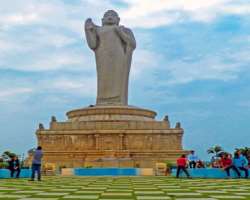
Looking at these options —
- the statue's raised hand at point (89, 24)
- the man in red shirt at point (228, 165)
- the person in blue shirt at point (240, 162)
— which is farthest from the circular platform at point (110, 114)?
the person in blue shirt at point (240, 162)

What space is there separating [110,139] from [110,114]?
3.04 meters

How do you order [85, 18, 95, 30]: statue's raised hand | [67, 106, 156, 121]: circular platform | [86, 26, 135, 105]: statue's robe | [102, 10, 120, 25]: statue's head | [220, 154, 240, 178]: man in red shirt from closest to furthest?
1. [220, 154, 240, 178]: man in red shirt
2. [67, 106, 156, 121]: circular platform
3. [86, 26, 135, 105]: statue's robe
4. [85, 18, 95, 30]: statue's raised hand
5. [102, 10, 120, 25]: statue's head

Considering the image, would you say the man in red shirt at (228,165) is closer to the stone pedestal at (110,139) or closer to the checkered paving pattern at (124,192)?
the checkered paving pattern at (124,192)

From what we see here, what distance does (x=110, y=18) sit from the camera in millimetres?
48656

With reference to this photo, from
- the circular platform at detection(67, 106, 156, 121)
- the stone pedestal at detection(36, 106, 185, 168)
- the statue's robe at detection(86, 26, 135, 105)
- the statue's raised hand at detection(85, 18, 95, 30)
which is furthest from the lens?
the statue's raised hand at detection(85, 18, 95, 30)

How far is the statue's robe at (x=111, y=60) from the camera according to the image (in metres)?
47.5

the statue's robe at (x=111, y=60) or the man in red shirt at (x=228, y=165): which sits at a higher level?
the statue's robe at (x=111, y=60)

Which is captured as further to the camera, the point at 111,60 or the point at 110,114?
the point at 111,60

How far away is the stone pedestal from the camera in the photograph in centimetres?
4112

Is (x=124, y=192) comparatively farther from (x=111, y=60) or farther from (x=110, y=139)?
(x=111, y=60)

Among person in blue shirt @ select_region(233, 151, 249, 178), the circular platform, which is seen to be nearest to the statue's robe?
the circular platform

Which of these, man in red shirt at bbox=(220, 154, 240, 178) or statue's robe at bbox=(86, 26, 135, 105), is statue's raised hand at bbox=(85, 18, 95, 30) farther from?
man in red shirt at bbox=(220, 154, 240, 178)

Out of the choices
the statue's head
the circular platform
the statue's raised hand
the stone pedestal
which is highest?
the statue's head

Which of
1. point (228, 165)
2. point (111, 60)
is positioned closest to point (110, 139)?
point (111, 60)
